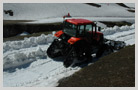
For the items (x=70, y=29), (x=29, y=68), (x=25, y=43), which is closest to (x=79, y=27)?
(x=70, y=29)

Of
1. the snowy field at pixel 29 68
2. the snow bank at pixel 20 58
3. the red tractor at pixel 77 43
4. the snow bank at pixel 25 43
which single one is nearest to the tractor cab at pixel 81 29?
the red tractor at pixel 77 43

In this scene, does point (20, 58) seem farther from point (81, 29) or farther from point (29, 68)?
point (81, 29)

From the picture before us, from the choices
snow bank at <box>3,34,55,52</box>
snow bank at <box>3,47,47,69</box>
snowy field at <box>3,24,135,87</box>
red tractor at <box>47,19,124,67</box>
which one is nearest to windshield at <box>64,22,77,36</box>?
red tractor at <box>47,19,124,67</box>

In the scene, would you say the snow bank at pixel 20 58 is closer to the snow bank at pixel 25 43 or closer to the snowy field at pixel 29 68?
the snowy field at pixel 29 68

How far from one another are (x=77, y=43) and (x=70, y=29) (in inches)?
45.9

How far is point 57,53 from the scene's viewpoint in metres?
12.6

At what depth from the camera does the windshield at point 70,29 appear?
469 inches

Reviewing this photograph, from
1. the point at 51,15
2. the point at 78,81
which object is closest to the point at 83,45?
the point at 78,81

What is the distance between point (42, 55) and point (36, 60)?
60 cm

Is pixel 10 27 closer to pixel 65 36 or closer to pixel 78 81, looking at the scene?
pixel 65 36

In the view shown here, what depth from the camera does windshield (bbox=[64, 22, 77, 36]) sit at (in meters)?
11.9

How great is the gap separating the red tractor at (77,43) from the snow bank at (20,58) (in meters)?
0.64

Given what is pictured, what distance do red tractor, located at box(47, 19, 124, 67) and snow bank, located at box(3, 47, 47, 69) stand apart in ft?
2.11

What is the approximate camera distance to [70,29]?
12.3m
